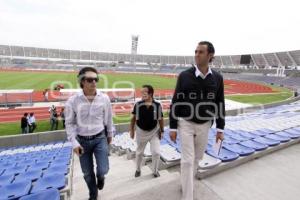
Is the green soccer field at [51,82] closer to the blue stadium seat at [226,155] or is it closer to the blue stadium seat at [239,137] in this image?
the blue stadium seat at [239,137]

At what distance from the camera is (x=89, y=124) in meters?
3.00

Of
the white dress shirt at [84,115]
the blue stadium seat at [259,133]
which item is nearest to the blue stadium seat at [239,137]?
the blue stadium seat at [259,133]

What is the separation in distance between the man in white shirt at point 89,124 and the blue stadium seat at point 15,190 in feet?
2.67

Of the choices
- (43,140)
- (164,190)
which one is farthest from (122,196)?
(43,140)

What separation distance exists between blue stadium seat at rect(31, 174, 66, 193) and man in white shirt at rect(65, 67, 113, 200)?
432 millimetres

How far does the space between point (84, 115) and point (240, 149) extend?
3316 mm

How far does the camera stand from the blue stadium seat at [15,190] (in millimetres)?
2848

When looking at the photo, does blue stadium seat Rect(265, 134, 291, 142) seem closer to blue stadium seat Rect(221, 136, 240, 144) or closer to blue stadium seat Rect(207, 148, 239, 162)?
blue stadium seat Rect(221, 136, 240, 144)

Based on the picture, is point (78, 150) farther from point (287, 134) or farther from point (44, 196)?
point (287, 134)

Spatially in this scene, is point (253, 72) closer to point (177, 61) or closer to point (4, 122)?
point (177, 61)

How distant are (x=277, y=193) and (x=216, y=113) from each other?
4.94ft

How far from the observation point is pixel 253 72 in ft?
191

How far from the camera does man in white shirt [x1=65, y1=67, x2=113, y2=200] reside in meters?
2.91

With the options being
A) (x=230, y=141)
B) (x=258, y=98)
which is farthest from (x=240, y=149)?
(x=258, y=98)
